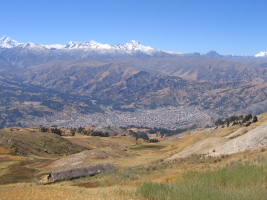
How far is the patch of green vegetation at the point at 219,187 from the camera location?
42.5 ft

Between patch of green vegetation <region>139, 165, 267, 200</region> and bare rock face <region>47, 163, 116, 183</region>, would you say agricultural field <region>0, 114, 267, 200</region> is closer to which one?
patch of green vegetation <region>139, 165, 267, 200</region>

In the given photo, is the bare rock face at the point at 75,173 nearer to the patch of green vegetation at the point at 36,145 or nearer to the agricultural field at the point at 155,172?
the agricultural field at the point at 155,172

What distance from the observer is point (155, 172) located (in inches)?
1116

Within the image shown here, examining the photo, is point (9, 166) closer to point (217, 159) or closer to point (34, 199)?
point (217, 159)

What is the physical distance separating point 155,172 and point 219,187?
44.0ft

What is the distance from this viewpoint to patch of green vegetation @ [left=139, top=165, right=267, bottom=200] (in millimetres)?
12946

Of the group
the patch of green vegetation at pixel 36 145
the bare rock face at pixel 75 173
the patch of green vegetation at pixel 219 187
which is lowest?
the patch of green vegetation at pixel 36 145

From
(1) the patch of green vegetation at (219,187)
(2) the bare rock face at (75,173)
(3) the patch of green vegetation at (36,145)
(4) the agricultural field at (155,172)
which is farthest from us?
(3) the patch of green vegetation at (36,145)

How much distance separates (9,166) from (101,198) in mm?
40702

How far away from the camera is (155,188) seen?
1513 centimetres

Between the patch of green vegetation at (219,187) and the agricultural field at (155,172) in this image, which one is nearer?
the patch of green vegetation at (219,187)

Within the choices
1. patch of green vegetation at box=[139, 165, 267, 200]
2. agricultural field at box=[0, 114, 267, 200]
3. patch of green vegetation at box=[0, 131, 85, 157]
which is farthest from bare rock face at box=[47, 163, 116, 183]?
patch of green vegetation at box=[0, 131, 85, 157]

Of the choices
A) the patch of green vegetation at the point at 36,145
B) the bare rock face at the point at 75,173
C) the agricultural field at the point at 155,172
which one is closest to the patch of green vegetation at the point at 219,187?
the agricultural field at the point at 155,172

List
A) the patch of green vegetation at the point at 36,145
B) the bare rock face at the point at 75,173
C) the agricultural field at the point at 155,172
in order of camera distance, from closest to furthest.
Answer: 1. the agricultural field at the point at 155,172
2. the bare rock face at the point at 75,173
3. the patch of green vegetation at the point at 36,145
